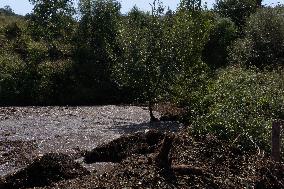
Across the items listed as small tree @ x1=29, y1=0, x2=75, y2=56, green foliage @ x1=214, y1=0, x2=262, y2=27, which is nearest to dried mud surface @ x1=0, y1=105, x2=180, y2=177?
small tree @ x1=29, y1=0, x2=75, y2=56

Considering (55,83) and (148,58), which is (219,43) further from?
(148,58)

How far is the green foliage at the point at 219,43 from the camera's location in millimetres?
43000

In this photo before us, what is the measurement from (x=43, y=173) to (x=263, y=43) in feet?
98.3

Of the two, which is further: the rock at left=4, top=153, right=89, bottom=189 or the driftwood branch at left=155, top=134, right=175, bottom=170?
the rock at left=4, top=153, right=89, bottom=189

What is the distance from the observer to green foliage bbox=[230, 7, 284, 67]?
39.4 m

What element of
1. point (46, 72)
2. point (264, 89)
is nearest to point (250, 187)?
point (264, 89)

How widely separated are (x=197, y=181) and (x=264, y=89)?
989 cm

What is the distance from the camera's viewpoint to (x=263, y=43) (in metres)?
39.7

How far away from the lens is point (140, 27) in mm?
30094

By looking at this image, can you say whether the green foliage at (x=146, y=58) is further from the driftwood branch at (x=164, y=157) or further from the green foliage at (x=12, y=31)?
the green foliage at (x=12, y=31)

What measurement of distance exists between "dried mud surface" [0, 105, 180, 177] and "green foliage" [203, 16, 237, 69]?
10.4 meters

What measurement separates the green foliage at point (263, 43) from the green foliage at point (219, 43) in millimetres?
2343

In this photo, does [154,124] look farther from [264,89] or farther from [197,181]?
[197,181]

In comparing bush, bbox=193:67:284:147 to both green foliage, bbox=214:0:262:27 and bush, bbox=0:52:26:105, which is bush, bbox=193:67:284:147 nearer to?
bush, bbox=0:52:26:105
